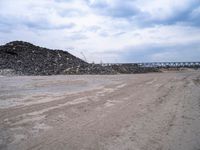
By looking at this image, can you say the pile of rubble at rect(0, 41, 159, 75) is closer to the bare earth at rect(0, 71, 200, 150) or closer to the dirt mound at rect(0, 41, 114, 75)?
the dirt mound at rect(0, 41, 114, 75)

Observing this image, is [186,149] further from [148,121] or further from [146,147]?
[148,121]

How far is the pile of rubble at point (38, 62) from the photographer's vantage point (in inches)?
1714

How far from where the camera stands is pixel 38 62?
156ft

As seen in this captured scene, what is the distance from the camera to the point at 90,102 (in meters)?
13.0

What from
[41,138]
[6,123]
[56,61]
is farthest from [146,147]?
[56,61]

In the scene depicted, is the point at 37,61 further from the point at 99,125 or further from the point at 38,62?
the point at 99,125

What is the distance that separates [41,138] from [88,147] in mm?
1214

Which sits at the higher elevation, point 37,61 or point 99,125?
point 37,61

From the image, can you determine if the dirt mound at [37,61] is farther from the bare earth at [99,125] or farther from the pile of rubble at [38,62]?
the bare earth at [99,125]

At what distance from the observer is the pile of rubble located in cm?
4353

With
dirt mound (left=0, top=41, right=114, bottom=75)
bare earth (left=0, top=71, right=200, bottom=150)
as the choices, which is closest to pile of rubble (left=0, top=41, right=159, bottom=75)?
dirt mound (left=0, top=41, right=114, bottom=75)

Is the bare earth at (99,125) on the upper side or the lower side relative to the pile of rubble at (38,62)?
lower

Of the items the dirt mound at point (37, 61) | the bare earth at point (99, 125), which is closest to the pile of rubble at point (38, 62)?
the dirt mound at point (37, 61)

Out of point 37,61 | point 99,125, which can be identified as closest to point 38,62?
point 37,61
